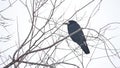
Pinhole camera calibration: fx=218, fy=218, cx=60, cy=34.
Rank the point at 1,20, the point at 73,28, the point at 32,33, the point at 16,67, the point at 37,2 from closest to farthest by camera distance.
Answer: the point at 16,67, the point at 32,33, the point at 37,2, the point at 1,20, the point at 73,28

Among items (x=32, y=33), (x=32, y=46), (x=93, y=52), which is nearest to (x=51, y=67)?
(x=32, y=46)

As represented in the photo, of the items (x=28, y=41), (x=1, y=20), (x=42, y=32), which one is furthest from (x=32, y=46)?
(x=1, y=20)

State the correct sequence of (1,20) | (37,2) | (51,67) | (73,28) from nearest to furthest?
(51,67) → (37,2) → (1,20) → (73,28)

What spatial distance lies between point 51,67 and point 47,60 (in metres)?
1.26

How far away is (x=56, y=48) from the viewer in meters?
3.64

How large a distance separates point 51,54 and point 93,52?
2.23ft

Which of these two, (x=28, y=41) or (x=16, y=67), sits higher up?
(x=28, y=41)

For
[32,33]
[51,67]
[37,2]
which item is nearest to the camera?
[51,67]

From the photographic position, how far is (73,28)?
24.1ft

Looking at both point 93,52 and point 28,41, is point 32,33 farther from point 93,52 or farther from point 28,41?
point 93,52

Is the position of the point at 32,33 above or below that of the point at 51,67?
above

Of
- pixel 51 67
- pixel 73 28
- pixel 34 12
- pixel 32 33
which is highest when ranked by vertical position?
pixel 34 12

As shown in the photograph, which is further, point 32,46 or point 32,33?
point 32,33

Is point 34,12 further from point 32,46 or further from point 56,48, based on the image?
point 56,48
